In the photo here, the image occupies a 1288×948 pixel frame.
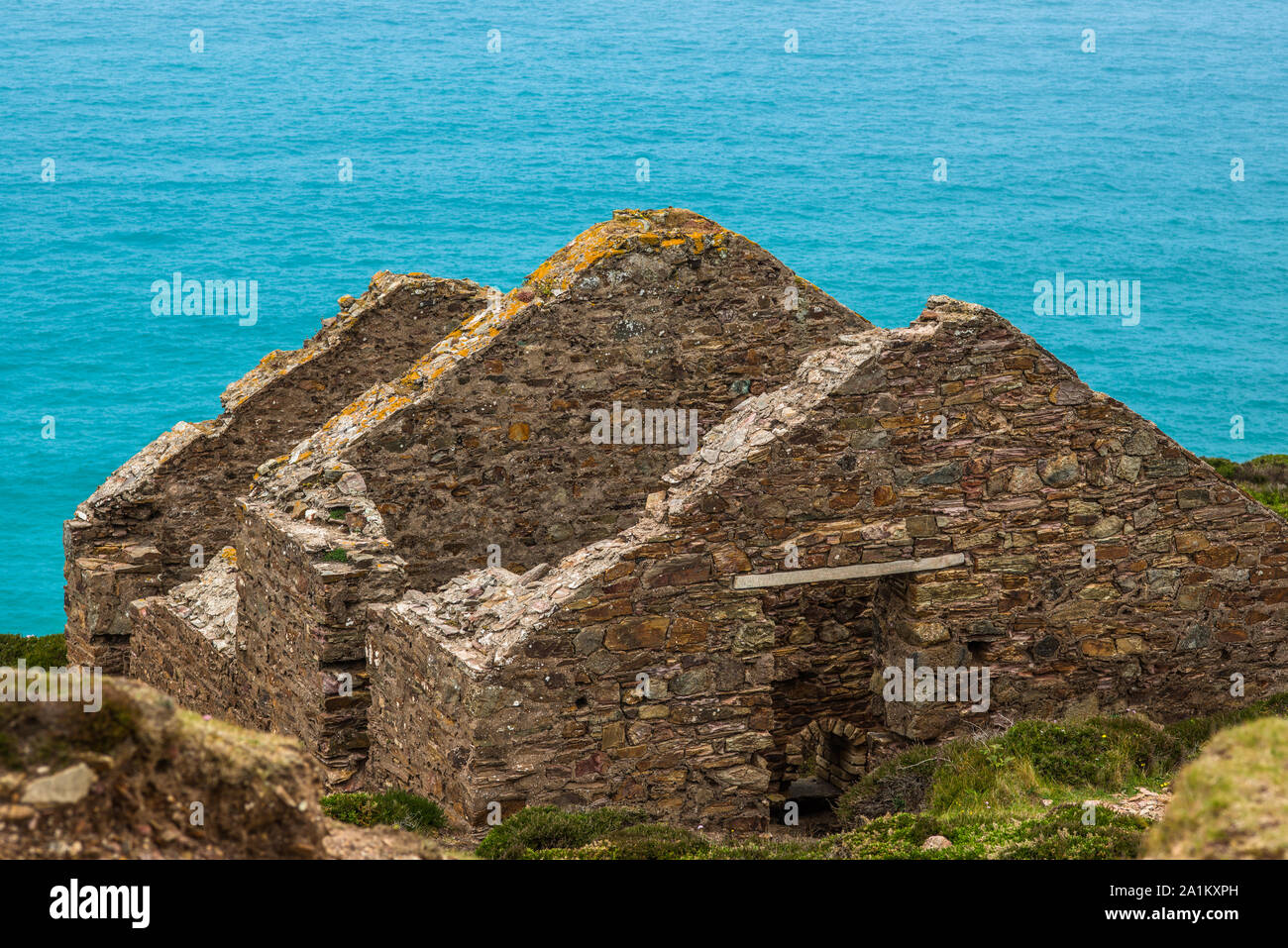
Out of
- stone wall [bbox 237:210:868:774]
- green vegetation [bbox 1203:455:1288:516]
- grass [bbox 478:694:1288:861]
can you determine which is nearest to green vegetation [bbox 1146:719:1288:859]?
grass [bbox 478:694:1288:861]

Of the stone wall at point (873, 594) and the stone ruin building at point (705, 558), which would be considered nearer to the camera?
the stone wall at point (873, 594)

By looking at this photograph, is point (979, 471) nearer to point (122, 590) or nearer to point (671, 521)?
point (671, 521)

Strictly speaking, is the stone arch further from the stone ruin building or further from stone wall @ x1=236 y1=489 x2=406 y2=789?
stone wall @ x1=236 y1=489 x2=406 y2=789

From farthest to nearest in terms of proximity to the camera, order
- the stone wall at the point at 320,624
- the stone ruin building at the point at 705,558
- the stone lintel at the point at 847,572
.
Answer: the stone wall at the point at 320,624
the stone lintel at the point at 847,572
the stone ruin building at the point at 705,558

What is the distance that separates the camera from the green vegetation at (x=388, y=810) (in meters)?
11.0

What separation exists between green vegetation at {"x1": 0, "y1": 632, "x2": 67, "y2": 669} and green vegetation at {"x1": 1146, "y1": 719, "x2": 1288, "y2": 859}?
747 inches

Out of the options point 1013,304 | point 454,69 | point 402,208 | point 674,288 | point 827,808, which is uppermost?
point 454,69

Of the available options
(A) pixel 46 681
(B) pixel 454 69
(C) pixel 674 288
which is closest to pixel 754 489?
(C) pixel 674 288

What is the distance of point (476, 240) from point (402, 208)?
5796mm

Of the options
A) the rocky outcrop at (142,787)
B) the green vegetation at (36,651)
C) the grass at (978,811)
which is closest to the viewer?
the rocky outcrop at (142,787)

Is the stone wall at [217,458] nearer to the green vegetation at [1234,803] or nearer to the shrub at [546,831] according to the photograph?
the shrub at [546,831]

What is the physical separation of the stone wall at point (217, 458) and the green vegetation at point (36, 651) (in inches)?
148

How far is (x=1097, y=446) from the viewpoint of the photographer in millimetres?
12633

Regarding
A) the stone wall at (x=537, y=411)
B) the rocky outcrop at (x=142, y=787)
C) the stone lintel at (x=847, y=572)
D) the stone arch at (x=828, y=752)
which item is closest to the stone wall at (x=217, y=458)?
the stone wall at (x=537, y=411)
